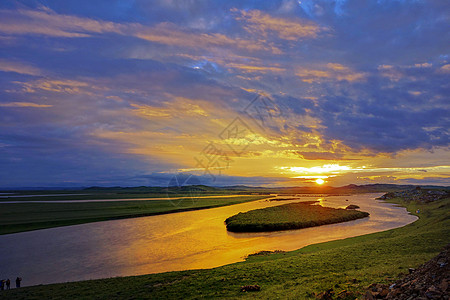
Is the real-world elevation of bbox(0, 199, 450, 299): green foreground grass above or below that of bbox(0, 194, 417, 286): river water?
above

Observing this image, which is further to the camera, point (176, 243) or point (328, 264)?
point (176, 243)

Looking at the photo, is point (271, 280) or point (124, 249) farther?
point (124, 249)

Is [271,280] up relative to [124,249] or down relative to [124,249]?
up

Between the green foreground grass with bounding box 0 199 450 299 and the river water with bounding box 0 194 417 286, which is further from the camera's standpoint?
the river water with bounding box 0 194 417 286

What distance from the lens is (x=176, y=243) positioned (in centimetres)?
3606

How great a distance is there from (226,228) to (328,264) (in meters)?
31.1

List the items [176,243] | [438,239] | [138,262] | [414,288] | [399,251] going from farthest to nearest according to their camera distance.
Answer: [176,243], [138,262], [438,239], [399,251], [414,288]

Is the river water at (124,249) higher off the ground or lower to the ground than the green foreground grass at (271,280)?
lower

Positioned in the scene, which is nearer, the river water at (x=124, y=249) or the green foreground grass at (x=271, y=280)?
the green foreground grass at (x=271, y=280)

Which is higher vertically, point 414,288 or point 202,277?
point 414,288

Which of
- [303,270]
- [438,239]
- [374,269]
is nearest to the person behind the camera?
[374,269]

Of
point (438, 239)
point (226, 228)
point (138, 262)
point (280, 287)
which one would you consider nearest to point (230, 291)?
point (280, 287)

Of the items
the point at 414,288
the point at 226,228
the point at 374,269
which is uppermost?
the point at 414,288

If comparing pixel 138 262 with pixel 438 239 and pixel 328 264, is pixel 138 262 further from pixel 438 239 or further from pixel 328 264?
pixel 438 239
